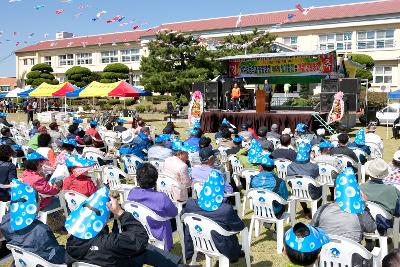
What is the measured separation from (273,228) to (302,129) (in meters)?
6.51

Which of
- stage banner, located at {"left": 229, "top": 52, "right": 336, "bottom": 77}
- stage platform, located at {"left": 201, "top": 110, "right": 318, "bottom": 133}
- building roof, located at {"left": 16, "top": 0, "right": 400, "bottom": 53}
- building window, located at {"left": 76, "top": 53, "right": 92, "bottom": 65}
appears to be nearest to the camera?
stage platform, located at {"left": 201, "top": 110, "right": 318, "bottom": 133}

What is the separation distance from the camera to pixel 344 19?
36.2m

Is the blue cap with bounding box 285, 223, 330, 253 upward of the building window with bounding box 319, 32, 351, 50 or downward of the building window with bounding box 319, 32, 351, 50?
downward

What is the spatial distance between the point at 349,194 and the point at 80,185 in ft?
10.4

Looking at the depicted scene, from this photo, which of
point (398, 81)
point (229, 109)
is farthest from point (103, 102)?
point (398, 81)

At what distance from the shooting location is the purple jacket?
13.9 ft

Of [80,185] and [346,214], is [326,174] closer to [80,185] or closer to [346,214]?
[346,214]

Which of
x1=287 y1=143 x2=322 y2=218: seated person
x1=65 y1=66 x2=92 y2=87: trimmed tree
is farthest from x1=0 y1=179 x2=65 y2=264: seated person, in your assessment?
x1=65 y1=66 x2=92 y2=87: trimmed tree

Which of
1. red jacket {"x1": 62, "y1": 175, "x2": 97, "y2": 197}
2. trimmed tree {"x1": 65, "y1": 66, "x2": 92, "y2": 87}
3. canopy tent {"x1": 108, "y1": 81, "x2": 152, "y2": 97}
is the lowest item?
red jacket {"x1": 62, "y1": 175, "x2": 97, "y2": 197}

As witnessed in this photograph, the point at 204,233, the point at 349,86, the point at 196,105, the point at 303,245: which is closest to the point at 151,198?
the point at 204,233

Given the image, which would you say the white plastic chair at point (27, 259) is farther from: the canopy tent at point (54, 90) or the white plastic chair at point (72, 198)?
the canopy tent at point (54, 90)

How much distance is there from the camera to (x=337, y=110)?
16.8 m

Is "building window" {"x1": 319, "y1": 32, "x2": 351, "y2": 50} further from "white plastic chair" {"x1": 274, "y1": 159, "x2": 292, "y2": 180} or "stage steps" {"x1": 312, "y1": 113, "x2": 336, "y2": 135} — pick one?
"white plastic chair" {"x1": 274, "y1": 159, "x2": 292, "y2": 180}

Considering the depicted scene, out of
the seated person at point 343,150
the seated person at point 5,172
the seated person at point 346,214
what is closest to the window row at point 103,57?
the seated person at point 343,150
